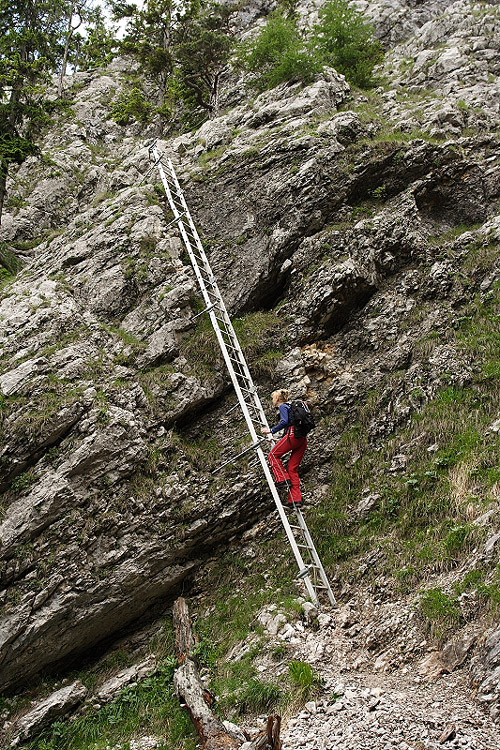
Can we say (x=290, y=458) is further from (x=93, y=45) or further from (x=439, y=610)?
(x=93, y=45)

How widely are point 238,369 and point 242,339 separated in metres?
0.85

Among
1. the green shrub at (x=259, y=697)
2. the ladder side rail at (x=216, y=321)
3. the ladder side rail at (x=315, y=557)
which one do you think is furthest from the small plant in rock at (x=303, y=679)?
the ladder side rail at (x=216, y=321)

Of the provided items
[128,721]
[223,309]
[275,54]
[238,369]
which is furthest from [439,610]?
[275,54]

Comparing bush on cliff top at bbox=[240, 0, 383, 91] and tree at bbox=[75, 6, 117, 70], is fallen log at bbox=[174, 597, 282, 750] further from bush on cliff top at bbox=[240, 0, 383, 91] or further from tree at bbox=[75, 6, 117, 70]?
tree at bbox=[75, 6, 117, 70]

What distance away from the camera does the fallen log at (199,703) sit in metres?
4.64

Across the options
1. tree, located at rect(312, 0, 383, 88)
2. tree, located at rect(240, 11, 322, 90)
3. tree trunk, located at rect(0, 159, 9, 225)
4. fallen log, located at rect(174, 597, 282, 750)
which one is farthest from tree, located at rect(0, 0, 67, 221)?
fallen log, located at rect(174, 597, 282, 750)

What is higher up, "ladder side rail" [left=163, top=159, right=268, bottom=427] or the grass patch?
"ladder side rail" [left=163, top=159, right=268, bottom=427]

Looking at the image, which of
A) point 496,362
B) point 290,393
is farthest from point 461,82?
point 290,393

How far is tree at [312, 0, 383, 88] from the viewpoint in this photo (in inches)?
744

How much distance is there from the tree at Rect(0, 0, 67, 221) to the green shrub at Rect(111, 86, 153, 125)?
11.0ft

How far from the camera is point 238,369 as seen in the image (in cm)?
1077

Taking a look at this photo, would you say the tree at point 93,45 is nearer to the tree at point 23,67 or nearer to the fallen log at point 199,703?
the tree at point 23,67

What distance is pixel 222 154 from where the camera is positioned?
597 inches

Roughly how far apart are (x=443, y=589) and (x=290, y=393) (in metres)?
5.00
